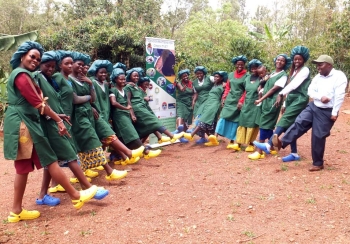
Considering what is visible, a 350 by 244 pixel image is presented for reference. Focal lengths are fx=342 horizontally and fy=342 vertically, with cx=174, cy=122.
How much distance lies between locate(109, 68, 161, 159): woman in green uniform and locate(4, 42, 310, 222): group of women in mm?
17

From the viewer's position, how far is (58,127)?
361 cm

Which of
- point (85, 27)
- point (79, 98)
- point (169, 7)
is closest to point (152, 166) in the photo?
point (79, 98)

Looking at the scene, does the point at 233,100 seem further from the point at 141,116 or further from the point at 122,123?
the point at 122,123

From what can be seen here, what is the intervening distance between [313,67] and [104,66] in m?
12.5

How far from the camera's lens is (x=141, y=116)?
6230mm

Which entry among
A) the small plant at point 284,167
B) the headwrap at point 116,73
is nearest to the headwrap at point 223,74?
the headwrap at point 116,73

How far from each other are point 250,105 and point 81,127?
10.6 feet

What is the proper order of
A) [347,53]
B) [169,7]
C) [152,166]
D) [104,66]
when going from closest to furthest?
[104,66]
[152,166]
[347,53]
[169,7]

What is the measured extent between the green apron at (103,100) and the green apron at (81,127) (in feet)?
1.97

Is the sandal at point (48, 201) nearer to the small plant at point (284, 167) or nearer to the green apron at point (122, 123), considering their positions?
the green apron at point (122, 123)

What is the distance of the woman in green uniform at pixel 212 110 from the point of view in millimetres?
7129

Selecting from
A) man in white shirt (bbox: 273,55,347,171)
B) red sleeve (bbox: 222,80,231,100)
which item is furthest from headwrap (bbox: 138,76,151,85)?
man in white shirt (bbox: 273,55,347,171)

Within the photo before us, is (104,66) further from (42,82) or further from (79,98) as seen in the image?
(42,82)

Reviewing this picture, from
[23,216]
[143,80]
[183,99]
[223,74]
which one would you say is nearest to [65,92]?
[23,216]
